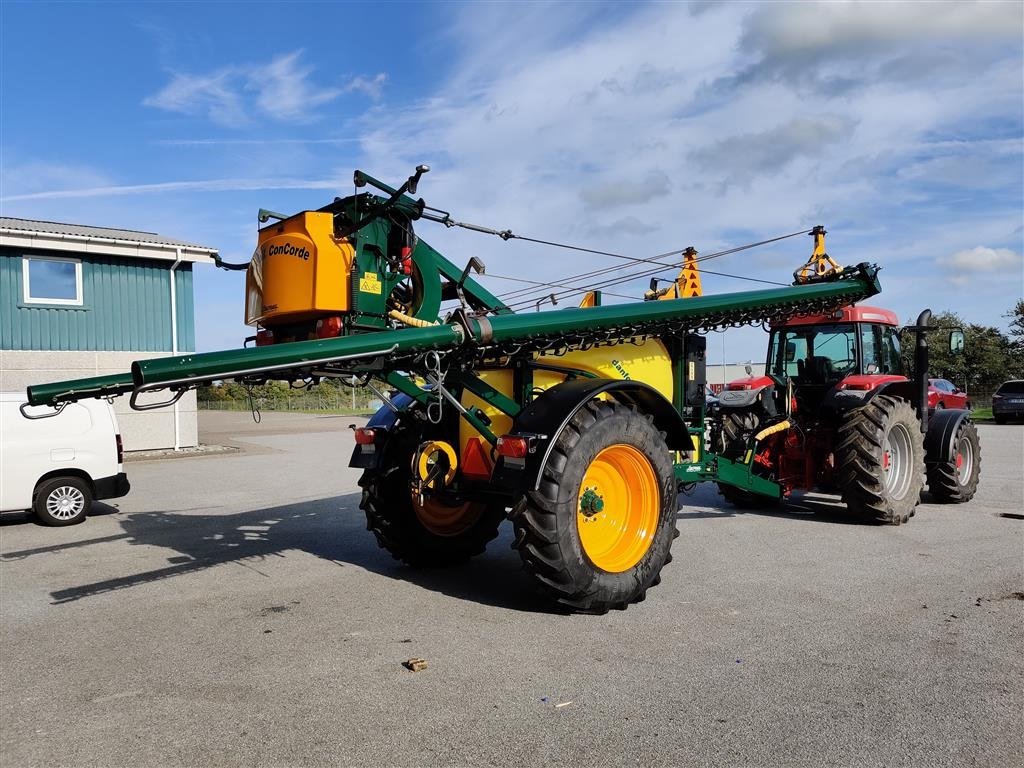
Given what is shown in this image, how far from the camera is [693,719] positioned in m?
3.77

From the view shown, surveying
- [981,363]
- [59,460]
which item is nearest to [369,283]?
[59,460]

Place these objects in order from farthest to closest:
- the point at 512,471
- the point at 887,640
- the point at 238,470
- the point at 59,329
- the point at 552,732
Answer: the point at 59,329
the point at 238,470
the point at 512,471
the point at 887,640
the point at 552,732

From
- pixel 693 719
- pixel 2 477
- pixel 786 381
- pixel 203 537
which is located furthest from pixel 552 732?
pixel 2 477

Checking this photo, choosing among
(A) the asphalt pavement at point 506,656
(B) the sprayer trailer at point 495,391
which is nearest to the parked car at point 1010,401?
(A) the asphalt pavement at point 506,656

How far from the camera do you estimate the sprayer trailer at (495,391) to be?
5238mm

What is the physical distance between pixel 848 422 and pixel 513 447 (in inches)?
193

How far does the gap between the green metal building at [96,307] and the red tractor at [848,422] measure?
42.9 ft

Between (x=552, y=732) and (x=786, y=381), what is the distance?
22.8ft

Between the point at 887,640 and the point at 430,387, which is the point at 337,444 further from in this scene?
the point at 887,640

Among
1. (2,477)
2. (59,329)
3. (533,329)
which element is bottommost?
(2,477)

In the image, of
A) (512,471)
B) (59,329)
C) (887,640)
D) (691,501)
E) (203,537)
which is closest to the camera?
(887,640)

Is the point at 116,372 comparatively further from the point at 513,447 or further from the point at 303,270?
the point at 513,447

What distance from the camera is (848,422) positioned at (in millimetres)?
8625

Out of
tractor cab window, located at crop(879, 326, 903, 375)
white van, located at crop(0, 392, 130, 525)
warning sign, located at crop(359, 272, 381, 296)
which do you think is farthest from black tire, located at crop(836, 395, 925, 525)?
white van, located at crop(0, 392, 130, 525)
